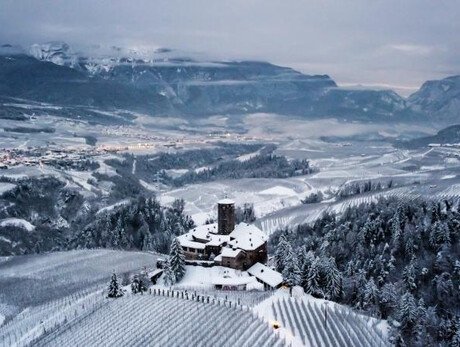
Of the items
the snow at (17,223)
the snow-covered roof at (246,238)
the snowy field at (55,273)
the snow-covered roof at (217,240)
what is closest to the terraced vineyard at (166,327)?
the snow-covered roof at (217,240)

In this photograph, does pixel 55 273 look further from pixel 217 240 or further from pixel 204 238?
pixel 217 240

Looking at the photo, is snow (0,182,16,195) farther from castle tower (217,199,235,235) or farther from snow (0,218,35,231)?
castle tower (217,199,235,235)

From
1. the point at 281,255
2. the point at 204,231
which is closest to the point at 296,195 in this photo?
the point at 204,231

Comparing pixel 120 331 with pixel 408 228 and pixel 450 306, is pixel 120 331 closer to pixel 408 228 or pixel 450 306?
pixel 450 306

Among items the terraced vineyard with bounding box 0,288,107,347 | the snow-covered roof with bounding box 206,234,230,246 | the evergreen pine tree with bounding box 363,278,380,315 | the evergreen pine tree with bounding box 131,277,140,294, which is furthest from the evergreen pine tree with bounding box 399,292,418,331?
the terraced vineyard with bounding box 0,288,107,347

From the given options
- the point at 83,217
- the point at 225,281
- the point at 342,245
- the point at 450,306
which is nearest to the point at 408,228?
the point at 342,245

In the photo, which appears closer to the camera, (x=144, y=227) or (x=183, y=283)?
(x=183, y=283)

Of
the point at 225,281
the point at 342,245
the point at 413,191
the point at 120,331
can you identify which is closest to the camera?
the point at 120,331
